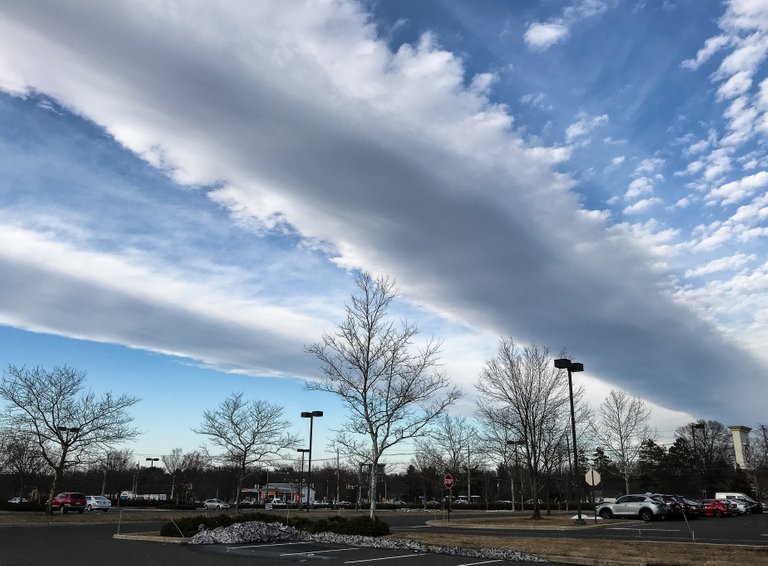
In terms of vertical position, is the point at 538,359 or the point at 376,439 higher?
the point at 538,359

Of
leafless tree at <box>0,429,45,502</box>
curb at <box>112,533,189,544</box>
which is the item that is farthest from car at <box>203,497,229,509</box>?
curb at <box>112,533,189,544</box>

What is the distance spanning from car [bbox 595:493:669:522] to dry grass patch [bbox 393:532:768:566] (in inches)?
770

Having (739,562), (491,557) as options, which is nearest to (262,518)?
(491,557)

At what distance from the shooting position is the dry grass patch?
1330 centimetres

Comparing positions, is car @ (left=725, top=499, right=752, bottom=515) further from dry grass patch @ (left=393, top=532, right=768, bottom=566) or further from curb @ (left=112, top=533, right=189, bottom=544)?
curb @ (left=112, top=533, right=189, bottom=544)

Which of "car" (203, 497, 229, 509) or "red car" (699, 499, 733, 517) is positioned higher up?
"red car" (699, 499, 733, 517)

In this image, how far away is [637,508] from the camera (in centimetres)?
3616

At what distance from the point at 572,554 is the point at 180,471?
9123 centimetres

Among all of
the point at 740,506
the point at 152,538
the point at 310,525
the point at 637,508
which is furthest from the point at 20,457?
the point at 740,506

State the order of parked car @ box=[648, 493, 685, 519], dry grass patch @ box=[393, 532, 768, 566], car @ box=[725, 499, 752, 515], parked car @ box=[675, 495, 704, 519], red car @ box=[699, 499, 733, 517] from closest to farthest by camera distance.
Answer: dry grass patch @ box=[393, 532, 768, 566] < parked car @ box=[648, 493, 685, 519] < parked car @ box=[675, 495, 704, 519] < red car @ box=[699, 499, 733, 517] < car @ box=[725, 499, 752, 515]

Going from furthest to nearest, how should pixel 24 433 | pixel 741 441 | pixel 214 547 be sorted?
pixel 741 441
pixel 24 433
pixel 214 547

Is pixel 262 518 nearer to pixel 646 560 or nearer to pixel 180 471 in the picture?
pixel 646 560

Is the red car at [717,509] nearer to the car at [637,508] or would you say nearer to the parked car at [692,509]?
the parked car at [692,509]

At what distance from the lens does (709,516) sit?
43.1 meters
